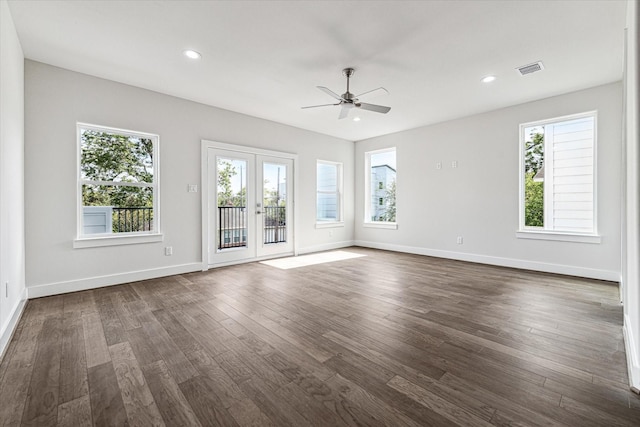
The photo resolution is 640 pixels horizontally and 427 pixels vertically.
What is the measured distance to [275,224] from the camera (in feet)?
19.1

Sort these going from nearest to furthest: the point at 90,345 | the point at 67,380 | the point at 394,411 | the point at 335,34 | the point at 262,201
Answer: the point at 394,411 < the point at 67,380 < the point at 90,345 < the point at 335,34 < the point at 262,201

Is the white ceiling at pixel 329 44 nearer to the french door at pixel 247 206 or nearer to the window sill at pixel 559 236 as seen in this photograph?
the french door at pixel 247 206

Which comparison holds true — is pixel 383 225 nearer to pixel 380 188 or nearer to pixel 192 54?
pixel 380 188

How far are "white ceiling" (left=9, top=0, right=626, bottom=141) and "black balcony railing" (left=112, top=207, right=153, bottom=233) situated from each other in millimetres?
1780

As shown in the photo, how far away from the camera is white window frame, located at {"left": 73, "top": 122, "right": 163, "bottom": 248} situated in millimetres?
3631

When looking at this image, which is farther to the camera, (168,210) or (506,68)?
(168,210)

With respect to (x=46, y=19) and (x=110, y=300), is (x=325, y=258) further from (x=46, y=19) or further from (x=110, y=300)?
(x=46, y=19)

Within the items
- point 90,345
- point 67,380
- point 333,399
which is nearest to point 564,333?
point 333,399

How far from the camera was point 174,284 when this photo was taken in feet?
12.8

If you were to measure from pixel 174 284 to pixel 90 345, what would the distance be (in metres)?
1.71

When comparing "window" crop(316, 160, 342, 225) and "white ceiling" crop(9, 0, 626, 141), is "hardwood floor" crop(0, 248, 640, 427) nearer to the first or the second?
"white ceiling" crop(9, 0, 626, 141)

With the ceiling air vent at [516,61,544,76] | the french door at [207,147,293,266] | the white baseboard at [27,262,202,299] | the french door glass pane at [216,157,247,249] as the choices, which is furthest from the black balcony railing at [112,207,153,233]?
the ceiling air vent at [516,61,544,76]

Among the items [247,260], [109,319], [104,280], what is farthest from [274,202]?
[109,319]

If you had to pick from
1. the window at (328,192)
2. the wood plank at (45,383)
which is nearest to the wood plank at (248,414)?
the wood plank at (45,383)
